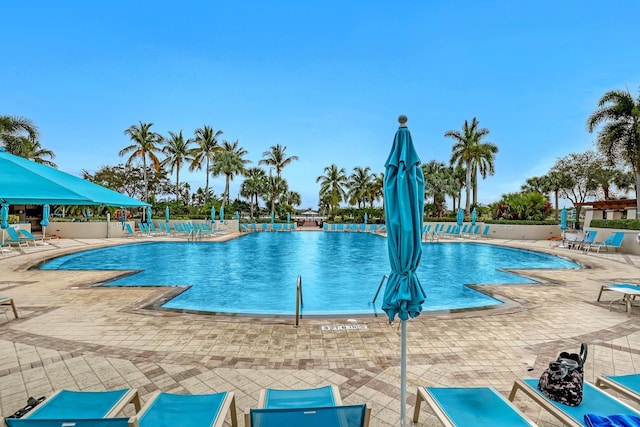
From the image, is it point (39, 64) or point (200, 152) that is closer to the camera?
point (39, 64)

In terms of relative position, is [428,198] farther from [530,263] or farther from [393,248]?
[393,248]

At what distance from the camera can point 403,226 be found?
255 cm

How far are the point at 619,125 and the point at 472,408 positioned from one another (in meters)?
23.0

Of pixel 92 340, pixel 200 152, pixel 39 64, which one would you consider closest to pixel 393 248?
pixel 92 340

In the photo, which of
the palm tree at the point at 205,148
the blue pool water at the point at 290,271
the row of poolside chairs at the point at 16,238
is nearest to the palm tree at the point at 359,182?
the palm tree at the point at 205,148

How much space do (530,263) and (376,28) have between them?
15394 millimetres

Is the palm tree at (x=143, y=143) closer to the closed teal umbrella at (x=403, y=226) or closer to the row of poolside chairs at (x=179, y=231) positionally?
the row of poolside chairs at (x=179, y=231)

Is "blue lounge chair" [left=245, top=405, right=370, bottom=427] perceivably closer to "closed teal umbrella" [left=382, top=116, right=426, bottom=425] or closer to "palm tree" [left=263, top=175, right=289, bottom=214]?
"closed teal umbrella" [left=382, top=116, right=426, bottom=425]

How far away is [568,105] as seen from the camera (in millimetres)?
25672

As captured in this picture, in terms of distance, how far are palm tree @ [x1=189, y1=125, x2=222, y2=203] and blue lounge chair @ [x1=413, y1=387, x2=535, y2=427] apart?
37556 mm

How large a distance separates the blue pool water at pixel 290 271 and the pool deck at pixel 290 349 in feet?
4.93

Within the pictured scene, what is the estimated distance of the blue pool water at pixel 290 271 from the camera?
823 centimetres

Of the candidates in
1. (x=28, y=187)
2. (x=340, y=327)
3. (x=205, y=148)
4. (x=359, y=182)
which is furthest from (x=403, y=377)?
(x=359, y=182)

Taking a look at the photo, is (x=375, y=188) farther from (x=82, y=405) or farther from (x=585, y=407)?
(x=82, y=405)
